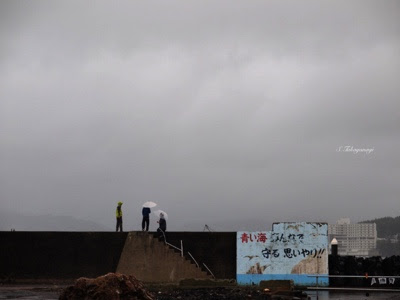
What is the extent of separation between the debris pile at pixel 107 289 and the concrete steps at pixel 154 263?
36.2 feet

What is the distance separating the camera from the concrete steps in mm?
31500

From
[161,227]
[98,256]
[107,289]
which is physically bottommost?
[107,289]

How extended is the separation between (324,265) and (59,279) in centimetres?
1112

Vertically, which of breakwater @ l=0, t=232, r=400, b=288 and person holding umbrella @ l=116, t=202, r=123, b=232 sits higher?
person holding umbrella @ l=116, t=202, r=123, b=232

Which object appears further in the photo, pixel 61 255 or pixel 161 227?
pixel 61 255

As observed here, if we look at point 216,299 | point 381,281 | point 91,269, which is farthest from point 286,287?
point 91,269

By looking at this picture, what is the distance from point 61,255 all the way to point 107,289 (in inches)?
539

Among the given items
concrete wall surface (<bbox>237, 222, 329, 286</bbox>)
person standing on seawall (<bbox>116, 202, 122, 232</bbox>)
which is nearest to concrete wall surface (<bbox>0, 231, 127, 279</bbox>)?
person standing on seawall (<bbox>116, 202, 122, 232</bbox>)

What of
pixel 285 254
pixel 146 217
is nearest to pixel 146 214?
pixel 146 217

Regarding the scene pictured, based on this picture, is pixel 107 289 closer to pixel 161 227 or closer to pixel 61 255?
pixel 161 227

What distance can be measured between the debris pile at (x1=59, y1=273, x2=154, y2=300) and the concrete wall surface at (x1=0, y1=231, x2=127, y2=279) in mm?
12431

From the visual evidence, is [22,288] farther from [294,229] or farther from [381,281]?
[381,281]

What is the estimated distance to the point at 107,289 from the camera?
65.3 feet

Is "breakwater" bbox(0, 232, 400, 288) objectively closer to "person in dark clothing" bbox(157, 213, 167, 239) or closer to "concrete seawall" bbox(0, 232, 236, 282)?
"concrete seawall" bbox(0, 232, 236, 282)
